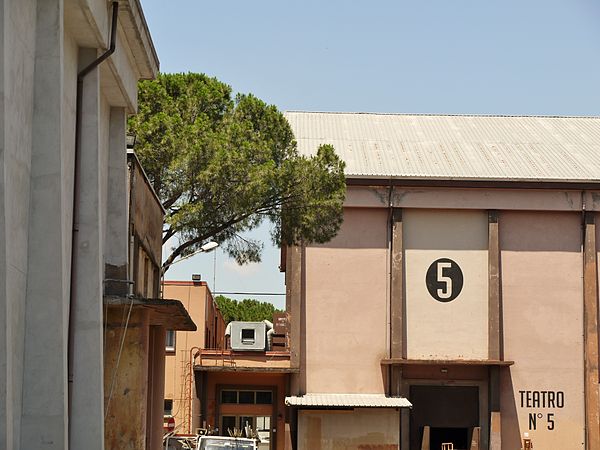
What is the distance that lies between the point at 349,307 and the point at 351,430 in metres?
4.02

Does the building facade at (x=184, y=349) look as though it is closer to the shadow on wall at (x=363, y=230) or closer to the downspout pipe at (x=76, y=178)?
the shadow on wall at (x=363, y=230)

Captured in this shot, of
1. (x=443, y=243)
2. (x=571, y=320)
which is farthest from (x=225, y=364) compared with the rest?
(x=571, y=320)

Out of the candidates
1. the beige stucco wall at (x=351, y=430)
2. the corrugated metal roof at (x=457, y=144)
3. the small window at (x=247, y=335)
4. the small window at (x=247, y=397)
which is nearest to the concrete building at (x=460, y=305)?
the corrugated metal roof at (x=457, y=144)

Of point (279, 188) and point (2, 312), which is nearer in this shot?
point (2, 312)

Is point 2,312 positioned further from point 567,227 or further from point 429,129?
point 429,129

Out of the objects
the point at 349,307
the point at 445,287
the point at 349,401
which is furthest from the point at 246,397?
the point at 445,287

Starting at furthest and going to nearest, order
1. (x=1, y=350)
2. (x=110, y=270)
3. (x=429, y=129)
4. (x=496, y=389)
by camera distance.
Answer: (x=429, y=129) < (x=496, y=389) < (x=110, y=270) < (x=1, y=350)

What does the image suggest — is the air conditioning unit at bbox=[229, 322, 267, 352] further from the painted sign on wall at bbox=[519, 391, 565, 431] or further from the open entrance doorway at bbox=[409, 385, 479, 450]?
the painted sign on wall at bbox=[519, 391, 565, 431]

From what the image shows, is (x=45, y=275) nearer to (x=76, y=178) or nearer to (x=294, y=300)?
(x=76, y=178)

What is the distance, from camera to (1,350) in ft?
32.9

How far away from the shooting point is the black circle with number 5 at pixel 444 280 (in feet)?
121

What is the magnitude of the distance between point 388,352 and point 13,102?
1054 inches

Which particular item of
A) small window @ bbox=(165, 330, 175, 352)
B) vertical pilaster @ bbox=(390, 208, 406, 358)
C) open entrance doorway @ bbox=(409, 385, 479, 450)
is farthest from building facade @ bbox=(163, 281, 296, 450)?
small window @ bbox=(165, 330, 175, 352)

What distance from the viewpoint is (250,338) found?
37281 mm
